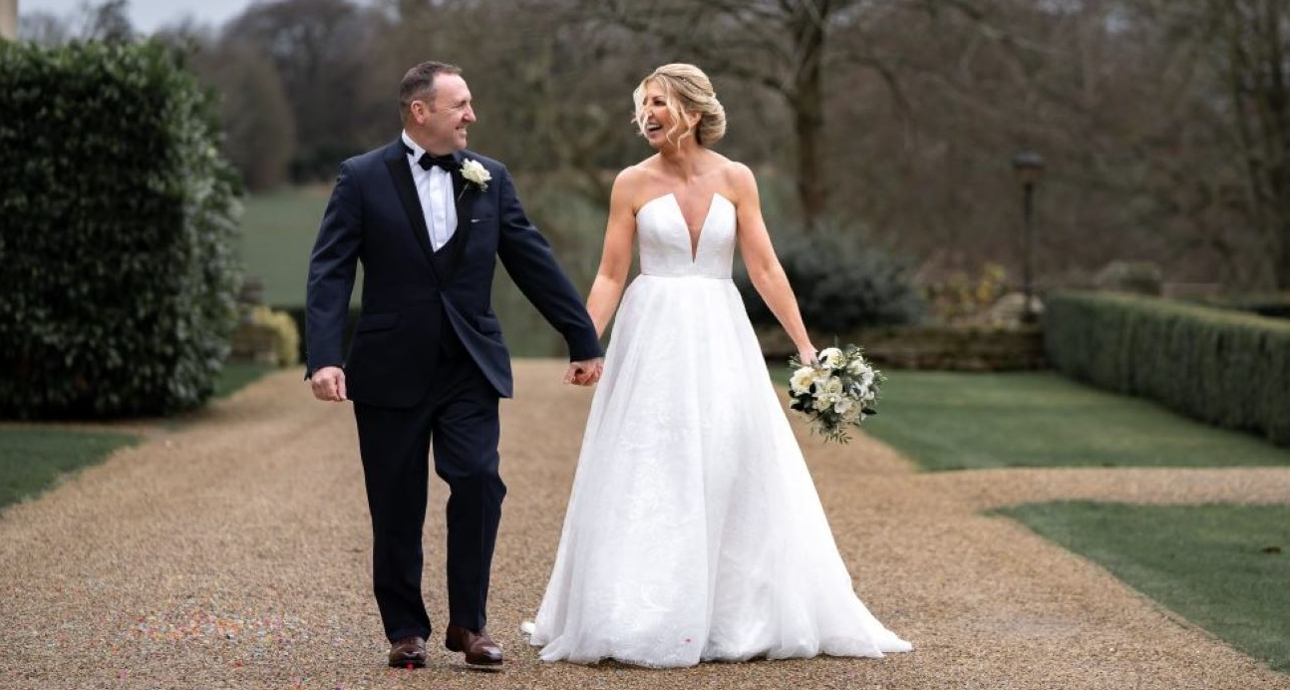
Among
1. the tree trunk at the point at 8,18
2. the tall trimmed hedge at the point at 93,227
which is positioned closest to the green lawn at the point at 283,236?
the tree trunk at the point at 8,18

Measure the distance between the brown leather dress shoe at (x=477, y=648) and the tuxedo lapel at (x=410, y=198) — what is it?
1.04 metres

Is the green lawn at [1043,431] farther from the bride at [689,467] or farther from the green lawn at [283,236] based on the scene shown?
the green lawn at [283,236]

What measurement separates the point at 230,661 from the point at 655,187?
6.42 feet

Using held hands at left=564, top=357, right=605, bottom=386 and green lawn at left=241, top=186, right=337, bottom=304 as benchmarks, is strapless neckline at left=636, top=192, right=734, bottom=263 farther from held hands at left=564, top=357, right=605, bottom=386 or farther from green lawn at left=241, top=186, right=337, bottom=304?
green lawn at left=241, top=186, right=337, bottom=304

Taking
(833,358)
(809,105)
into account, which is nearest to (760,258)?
(833,358)

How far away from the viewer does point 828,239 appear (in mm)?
20156

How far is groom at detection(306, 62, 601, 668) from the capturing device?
5098 mm

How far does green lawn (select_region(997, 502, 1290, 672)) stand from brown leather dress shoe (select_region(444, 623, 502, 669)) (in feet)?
8.06

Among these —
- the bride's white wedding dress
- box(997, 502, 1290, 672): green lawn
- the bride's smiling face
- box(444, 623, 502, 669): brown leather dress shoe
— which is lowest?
box(997, 502, 1290, 672): green lawn

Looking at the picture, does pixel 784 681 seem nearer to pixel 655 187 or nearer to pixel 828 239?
pixel 655 187

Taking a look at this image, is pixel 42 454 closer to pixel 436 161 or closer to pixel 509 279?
pixel 436 161

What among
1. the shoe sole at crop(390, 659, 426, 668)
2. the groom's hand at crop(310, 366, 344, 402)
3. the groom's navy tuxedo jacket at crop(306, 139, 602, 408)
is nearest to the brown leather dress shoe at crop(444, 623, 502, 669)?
the shoe sole at crop(390, 659, 426, 668)

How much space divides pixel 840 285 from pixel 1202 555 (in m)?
11.9

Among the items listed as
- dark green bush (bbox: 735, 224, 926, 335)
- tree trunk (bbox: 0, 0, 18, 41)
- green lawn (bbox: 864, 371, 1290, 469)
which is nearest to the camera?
green lawn (bbox: 864, 371, 1290, 469)
